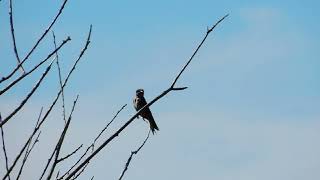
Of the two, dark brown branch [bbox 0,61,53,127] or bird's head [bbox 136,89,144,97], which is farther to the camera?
bird's head [bbox 136,89,144,97]

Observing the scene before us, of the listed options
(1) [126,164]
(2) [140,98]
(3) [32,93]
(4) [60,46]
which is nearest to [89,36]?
(4) [60,46]

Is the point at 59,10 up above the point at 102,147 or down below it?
above

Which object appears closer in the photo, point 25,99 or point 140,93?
point 25,99

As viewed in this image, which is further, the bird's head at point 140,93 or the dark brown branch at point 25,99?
the bird's head at point 140,93

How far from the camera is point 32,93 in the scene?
2.12 meters

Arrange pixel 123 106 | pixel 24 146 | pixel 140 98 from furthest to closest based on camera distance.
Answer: pixel 140 98 < pixel 123 106 < pixel 24 146

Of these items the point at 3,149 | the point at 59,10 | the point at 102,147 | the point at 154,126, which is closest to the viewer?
the point at 102,147

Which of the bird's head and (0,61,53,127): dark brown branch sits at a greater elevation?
the bird's head

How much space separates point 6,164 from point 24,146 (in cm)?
13

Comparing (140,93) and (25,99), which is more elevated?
(140,93)

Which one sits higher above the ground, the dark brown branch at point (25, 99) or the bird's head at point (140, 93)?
the bird's head at point (140, 93)

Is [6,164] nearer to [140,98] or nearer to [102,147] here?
[102,147]

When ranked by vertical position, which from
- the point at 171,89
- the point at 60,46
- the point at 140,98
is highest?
the point at 140,98

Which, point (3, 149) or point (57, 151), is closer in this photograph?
point (57, 151)
